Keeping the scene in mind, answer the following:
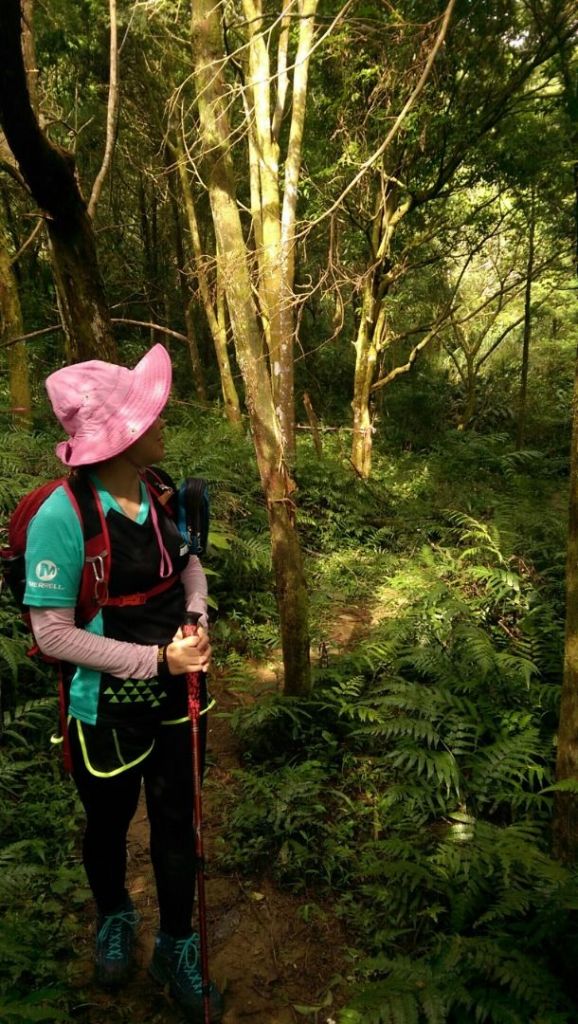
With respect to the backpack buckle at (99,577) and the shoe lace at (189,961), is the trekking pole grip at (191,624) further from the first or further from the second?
the shoe lace at (189,961)

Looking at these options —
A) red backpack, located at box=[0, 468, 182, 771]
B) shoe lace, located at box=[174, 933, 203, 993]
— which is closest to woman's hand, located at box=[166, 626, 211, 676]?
red backpack, located at box=[0, 468, 182, 771]

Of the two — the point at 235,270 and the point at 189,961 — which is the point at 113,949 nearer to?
the point at 189,961

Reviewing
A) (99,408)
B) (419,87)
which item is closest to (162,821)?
(99,408)

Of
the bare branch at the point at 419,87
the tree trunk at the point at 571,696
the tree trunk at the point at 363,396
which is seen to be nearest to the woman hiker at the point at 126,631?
the tree trunk at the point at 571,696

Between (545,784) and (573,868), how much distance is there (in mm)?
870

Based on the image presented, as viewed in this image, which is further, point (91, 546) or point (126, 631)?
point (126, 631)

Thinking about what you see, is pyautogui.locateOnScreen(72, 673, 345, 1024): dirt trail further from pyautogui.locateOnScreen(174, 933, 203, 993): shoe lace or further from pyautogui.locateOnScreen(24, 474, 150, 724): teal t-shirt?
pyautogui.locateOnScreen(24, 474, 150, 724): teal t-shirt

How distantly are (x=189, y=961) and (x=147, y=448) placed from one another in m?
2.08

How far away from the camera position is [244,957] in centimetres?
281

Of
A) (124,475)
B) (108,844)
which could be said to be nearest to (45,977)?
(108,844)

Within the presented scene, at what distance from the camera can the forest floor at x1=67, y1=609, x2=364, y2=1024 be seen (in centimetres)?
251

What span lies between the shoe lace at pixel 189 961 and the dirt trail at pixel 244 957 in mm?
186

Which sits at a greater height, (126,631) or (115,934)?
(126,631)

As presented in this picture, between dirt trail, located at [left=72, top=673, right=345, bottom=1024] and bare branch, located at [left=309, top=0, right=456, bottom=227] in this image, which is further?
bare branch, located at [left=309, top=0, right=456, bottom=227]
